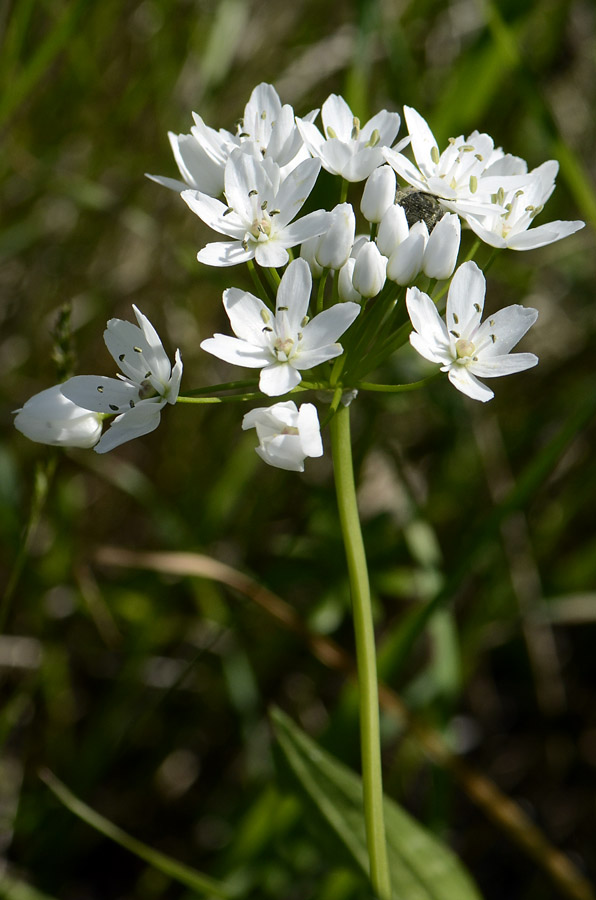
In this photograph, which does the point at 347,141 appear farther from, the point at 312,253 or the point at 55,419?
the point at 55,419

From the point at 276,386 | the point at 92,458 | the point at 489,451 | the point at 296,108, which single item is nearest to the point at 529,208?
the point at 276,386

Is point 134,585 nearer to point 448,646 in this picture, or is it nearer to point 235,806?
point 235,806

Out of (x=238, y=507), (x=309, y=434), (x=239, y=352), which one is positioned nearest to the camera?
(x=309, y=434)

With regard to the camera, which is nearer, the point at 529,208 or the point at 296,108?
the point at 529,208

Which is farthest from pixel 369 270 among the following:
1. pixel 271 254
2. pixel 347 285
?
pixel 271 254

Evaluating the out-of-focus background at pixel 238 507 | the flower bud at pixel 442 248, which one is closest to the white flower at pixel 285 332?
the flower bud at pixel 442 248

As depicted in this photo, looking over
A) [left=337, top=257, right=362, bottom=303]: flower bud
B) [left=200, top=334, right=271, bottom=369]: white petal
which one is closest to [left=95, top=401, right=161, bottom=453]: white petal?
[left=200, top=334, right=271, bottom=369]: white petal

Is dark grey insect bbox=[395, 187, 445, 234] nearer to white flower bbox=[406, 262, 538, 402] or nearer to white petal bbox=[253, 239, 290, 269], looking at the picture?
white flower bbox=[406, 262, 538, 402]
